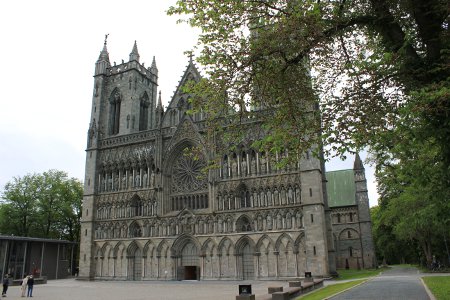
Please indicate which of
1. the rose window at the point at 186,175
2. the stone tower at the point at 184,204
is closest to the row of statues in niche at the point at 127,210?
the stone tower at the point at 184,204

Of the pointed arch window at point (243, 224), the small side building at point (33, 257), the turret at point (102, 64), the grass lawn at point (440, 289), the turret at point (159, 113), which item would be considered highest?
the turret at point (102, 64)

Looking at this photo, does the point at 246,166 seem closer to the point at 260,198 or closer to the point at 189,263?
the point at 260,198

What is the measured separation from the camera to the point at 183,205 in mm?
42312

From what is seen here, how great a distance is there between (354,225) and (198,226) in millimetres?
30041

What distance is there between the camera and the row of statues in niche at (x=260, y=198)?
1457 inches

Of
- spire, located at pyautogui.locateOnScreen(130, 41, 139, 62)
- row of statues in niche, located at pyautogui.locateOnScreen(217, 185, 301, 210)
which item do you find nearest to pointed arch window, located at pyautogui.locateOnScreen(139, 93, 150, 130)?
spire, located at pyautogui.locateOnScreen(130, 41, 139, 62)

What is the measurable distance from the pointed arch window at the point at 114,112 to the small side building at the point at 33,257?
52.5 feet

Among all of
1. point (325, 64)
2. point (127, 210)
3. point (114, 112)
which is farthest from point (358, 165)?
point (325, 64)

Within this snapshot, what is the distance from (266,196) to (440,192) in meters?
26.4

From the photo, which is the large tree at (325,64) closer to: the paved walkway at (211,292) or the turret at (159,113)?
the paved walkway at (211,292)

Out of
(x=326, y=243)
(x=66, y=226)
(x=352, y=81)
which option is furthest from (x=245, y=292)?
(x=66, y=226)

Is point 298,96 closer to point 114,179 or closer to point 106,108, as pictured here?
point 114,179

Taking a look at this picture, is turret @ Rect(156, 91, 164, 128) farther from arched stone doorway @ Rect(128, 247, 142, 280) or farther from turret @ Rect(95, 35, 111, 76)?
arched stone doorway @ Rect(128, 247, 142, 280)

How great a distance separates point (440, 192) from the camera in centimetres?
1189
